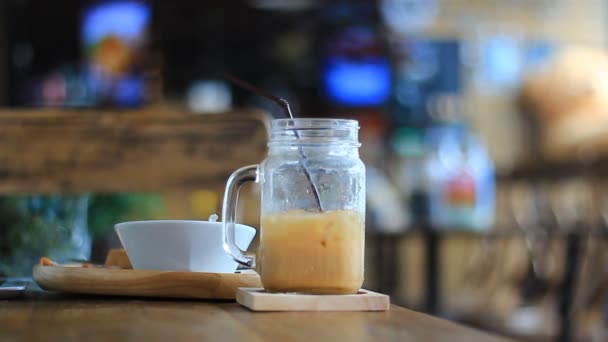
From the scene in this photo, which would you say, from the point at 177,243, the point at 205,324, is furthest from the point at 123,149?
the point at 205,324

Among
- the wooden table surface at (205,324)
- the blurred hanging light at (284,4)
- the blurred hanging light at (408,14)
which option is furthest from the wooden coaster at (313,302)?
the blurred hanging light at (408,14)

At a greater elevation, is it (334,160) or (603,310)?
(334,160)

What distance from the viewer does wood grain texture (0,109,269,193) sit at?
8.21 ft

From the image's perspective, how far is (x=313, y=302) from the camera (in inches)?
37.7

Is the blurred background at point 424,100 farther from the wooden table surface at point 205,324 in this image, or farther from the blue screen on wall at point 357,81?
the wooden table surface at point 205,324

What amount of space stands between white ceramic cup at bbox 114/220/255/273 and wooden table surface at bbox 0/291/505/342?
99mm

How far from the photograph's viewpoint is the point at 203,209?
16.8 ft

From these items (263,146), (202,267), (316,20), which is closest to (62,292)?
(202,267)

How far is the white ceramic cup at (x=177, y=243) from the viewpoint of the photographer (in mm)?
1139

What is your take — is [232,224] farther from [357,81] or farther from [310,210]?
[357,81]

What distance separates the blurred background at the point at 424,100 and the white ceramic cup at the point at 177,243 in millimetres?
1978

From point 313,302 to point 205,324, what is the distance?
14 centimetres

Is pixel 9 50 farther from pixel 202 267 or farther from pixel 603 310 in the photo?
pixel 202 267

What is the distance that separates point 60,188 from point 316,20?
371 cm
